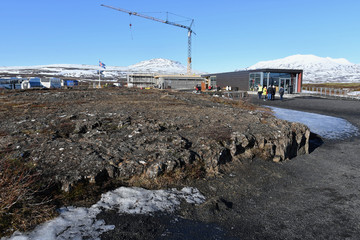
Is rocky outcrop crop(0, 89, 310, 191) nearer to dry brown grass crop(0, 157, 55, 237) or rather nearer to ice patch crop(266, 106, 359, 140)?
dry brown grass crop(0, 157, 55, 237)

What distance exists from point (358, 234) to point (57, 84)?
6230 centimetres

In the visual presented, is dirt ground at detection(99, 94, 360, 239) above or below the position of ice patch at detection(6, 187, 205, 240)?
below

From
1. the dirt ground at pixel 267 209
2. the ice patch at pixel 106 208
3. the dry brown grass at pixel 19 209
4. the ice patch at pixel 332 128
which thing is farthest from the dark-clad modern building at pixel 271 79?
the dry brown grass at pixel 19 209

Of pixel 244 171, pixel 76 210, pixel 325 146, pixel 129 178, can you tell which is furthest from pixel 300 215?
pixel 325 146

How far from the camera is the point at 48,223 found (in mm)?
3436

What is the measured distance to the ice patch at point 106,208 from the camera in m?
3.28

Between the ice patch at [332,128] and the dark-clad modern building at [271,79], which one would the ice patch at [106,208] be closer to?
the ice patch at [332,128]

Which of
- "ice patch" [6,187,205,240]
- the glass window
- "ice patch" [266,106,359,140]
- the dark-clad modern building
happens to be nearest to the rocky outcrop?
"ice patch" [6,187,205,240]

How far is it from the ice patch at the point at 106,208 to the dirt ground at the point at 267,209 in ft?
0.57

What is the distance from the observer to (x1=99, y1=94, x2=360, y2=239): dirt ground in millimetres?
3664

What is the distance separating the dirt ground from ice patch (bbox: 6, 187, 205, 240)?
0.17 metres

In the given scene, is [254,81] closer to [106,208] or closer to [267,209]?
[267,209]

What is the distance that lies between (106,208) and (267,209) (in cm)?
286

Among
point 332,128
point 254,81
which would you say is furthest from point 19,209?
point 254,81
